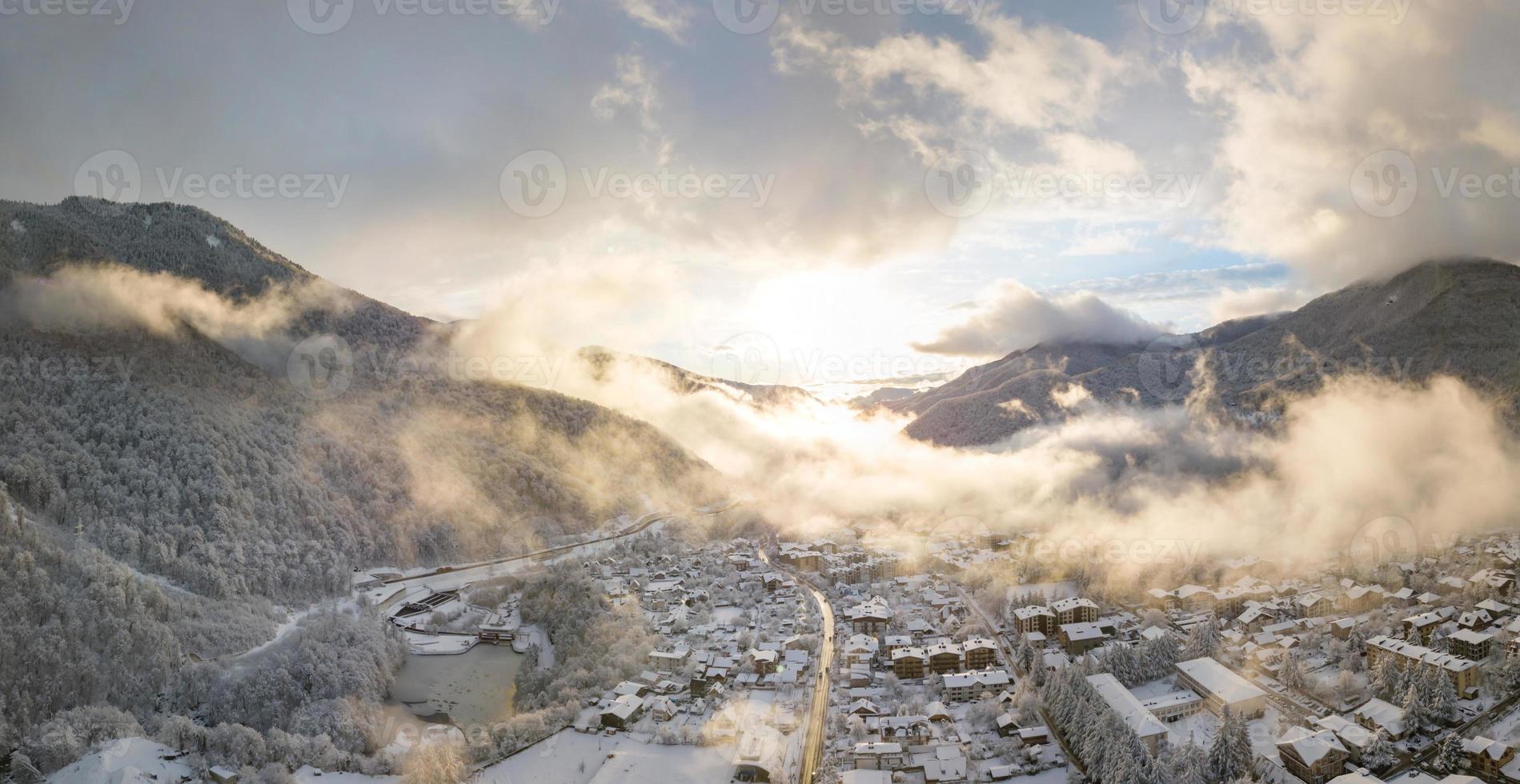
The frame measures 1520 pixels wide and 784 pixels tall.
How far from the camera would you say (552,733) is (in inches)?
928

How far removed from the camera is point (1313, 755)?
18.3 m

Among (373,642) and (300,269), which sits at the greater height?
(300,269)

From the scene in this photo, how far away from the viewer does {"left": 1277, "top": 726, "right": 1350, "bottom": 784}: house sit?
18.2 m

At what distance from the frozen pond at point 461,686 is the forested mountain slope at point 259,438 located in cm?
898

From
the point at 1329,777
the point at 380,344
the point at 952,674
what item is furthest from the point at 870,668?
the point at 380,344

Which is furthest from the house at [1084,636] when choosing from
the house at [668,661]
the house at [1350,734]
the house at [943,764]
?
the house at [668,661]

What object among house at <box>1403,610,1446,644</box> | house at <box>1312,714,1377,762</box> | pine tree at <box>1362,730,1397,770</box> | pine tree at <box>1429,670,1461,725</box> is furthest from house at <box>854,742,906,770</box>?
house at <box>1403,610,1446,644</box>

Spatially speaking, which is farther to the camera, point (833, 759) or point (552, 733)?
point (552, 733)

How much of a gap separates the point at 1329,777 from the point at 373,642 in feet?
116

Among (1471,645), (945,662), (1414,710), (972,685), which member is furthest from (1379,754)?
(945,662)

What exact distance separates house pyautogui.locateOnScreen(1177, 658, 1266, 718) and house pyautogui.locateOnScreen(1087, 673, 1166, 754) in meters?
2.05

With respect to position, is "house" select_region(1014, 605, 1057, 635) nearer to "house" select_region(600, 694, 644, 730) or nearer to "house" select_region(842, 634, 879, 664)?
"house" select_region(842, 634, 879, 664)

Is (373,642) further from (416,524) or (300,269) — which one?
(300,269)

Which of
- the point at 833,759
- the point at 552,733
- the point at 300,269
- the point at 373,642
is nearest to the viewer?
the point at 833,759
